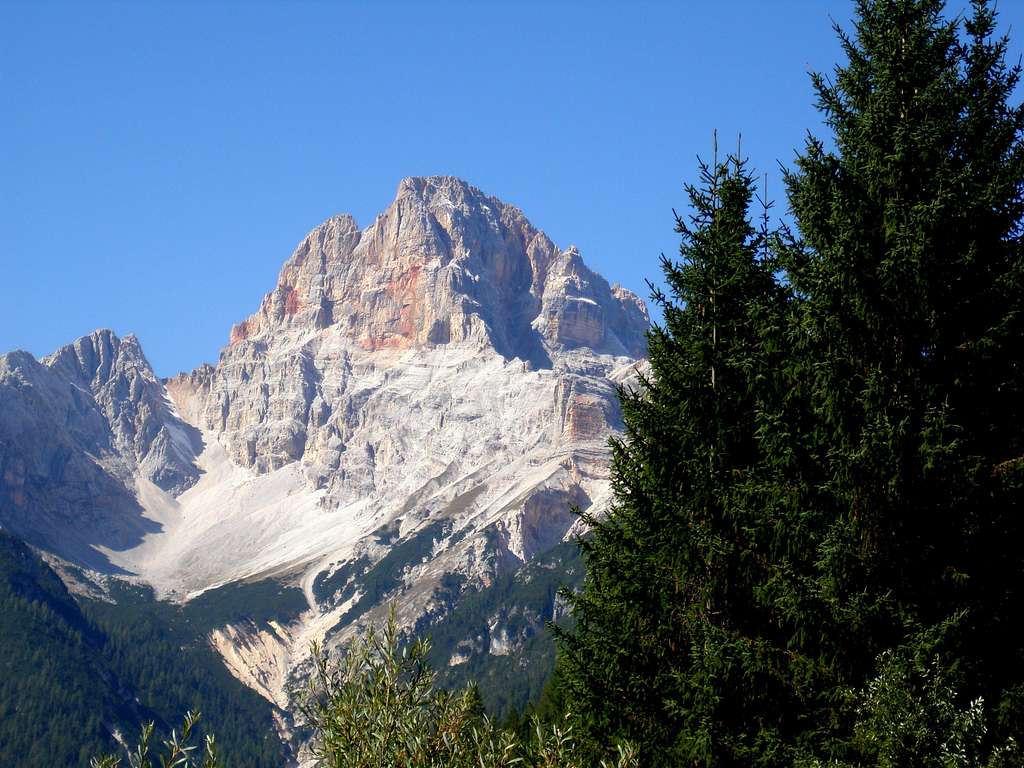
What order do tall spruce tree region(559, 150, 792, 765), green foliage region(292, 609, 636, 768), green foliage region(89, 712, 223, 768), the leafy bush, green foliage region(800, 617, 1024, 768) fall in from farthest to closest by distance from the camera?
tall spruce tree region(559, 150, 792, 765) < green foliage region(292, 609, 636, 768) < the leafy bush < green foliage region(89, 712, 223, 768) < green foliage region(800, 617, 1024, 768)

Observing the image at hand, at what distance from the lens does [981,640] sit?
15344 mm

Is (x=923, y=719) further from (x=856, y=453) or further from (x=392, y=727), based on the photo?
(x=392, y=727)

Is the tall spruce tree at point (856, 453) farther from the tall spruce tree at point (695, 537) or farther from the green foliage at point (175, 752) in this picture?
the green foliage at point (175, 752)

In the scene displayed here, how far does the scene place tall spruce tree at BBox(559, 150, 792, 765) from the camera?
57.7 ft

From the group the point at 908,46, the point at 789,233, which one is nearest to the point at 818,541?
the point at 789,233

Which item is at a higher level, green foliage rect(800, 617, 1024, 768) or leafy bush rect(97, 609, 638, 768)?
leafy bush rect(97, 609, 638, 768)

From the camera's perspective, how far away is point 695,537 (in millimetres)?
18375

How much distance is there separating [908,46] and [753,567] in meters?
8.00

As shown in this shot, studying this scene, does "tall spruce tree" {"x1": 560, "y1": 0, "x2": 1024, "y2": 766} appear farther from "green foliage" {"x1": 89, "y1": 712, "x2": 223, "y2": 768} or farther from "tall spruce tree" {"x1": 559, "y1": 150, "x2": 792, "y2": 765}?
"green foliage" {"x1": 89, "y1": 712, "x2": 223, "y2": 768}

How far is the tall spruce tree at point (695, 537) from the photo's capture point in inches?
692

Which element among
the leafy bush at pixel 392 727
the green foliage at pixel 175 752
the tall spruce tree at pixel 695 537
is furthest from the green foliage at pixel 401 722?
the tall spruce tree at pixel 695 537

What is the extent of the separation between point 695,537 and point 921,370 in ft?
14.5

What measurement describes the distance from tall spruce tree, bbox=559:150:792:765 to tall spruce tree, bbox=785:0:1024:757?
59.6 inches

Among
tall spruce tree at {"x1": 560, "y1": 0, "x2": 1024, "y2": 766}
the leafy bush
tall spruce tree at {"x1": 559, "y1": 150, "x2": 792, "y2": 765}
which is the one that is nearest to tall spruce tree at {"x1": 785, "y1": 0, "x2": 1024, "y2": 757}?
tall spruce tree at {"x1": 560, "y1": 0, "x2": 1024, "y2": 766}
